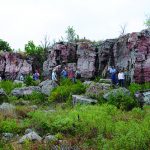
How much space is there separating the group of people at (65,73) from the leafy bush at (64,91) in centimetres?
316

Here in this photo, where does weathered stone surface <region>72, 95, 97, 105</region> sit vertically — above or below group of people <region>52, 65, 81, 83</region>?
below

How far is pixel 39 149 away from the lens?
479 inches

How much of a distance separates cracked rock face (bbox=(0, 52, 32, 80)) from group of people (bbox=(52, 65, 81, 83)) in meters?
6.29

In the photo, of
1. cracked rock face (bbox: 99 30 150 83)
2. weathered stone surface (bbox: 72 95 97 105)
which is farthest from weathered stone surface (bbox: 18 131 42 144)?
cracked rock face (bbox: 99 30 150 83)

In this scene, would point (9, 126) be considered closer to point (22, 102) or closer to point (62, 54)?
point (22, 102)

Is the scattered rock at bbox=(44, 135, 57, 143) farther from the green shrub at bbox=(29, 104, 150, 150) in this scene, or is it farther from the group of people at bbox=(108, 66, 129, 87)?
the group of people at bbox=(108, 66, 129, 87)

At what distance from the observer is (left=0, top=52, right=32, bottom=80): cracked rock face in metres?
40.4

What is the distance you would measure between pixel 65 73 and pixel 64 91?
577 centimetres

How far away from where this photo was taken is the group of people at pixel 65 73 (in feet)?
104

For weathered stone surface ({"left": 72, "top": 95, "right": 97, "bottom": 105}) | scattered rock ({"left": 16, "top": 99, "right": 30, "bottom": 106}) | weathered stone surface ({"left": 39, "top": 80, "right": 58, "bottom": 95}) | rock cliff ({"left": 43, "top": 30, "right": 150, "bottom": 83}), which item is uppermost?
rock cliff ({"left": 43, "top": 30, "right": 150, "bottom": 83})

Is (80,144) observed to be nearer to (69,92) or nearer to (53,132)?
(53,132)

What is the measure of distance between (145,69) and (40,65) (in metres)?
15.1

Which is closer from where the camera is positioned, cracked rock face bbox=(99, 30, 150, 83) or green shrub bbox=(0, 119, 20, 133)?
green shrub bbox=(0, 119, 20, 133)

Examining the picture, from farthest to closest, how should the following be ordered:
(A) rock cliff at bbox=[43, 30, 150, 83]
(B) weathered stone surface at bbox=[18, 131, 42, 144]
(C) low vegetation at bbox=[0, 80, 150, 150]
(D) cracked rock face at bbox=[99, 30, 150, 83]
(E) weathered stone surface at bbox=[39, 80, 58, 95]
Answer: (A) rock cliff at bbox=[43, 30, 150, 83], (D) cracked rock face at bbox=[99, 30, 150, 83], (E) weathered stone surface at bbox=[39, 80, 58, 95], (B) weathered stone surface at bbox=[18, 131, 42, 144], (C) low vegetation at bbox=[0, 80, 150, 150]
